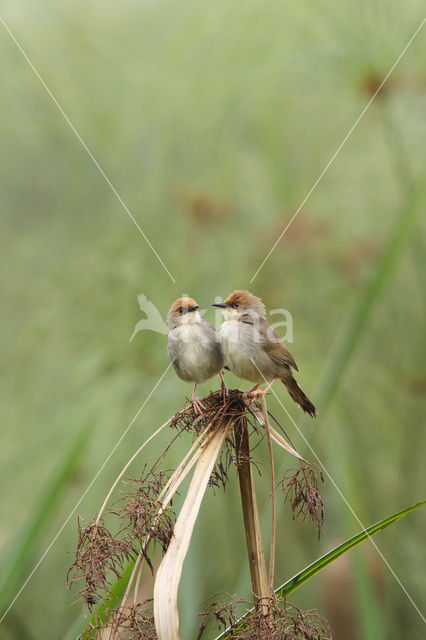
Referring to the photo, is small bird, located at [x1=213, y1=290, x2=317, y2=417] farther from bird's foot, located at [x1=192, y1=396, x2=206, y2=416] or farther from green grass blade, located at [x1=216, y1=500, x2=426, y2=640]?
green grass blade, located at [x1=216, y1=500, x2=426, y2=640]

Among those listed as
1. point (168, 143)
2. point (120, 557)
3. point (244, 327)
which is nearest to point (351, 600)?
point (244, 327)

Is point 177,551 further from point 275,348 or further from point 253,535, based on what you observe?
point 275,348

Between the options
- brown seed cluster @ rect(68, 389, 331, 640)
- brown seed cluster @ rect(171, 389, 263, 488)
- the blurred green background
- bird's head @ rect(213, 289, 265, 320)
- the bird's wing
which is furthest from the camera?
the blurred green background

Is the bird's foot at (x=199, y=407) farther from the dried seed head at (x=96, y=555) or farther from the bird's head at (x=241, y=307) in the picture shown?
the bird's head at (x=241, y=307)

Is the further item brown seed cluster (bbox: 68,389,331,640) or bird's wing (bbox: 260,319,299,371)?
bird's wing (bbox: 260,319,299,371)

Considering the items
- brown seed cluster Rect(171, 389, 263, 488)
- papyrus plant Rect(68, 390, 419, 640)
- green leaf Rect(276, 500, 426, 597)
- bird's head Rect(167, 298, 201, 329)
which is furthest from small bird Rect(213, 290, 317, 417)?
green leaf Rect(276, 500, 426, 597)

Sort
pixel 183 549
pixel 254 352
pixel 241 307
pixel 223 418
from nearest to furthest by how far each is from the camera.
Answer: pixel 183 549
pixel 223 418
pixel 254 352
pixel 241 307

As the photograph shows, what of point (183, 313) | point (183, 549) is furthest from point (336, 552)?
point (183, 313)
